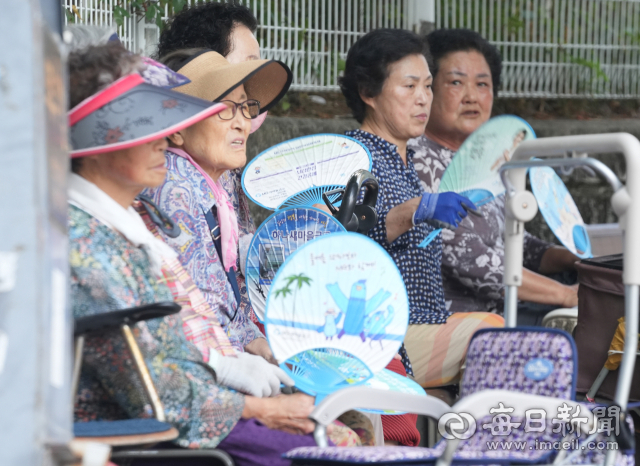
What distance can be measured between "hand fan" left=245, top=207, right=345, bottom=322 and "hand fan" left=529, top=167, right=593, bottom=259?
106cm

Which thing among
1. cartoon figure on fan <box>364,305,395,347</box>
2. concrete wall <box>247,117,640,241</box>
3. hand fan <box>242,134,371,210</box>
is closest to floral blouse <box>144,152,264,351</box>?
hand fan <box>242,134,371,210</box>

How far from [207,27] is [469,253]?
1.59 meters

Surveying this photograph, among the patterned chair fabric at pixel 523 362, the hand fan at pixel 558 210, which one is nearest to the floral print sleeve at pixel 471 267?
the hand fan at pixel 558 210

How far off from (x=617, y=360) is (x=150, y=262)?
6.41ft

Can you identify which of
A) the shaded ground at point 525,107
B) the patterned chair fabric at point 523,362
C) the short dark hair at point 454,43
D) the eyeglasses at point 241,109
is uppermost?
the short dark hair at point 454,43

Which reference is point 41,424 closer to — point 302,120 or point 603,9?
point 302,120

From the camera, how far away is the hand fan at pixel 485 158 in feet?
10.1

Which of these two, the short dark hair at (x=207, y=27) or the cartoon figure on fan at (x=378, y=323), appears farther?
the short dark hair at (x=207, y=27)

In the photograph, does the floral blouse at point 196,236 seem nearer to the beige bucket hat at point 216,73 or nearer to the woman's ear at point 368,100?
the beige bucket hat at point 216,73

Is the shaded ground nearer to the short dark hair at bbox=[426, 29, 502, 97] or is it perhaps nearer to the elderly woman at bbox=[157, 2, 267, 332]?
the short dark hair at bbox=[426, 29, 502, 97]

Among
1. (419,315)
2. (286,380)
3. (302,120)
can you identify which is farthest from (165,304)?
(302,120)

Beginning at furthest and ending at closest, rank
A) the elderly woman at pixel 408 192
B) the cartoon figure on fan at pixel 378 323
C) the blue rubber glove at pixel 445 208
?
the elderly woman at pixel 408 192, the blue rubber glove at pixel 445 208, the cartoon figure on fan at pixel 378 323

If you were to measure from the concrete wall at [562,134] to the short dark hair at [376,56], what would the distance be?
59.6 inches

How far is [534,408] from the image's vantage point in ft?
6.51
